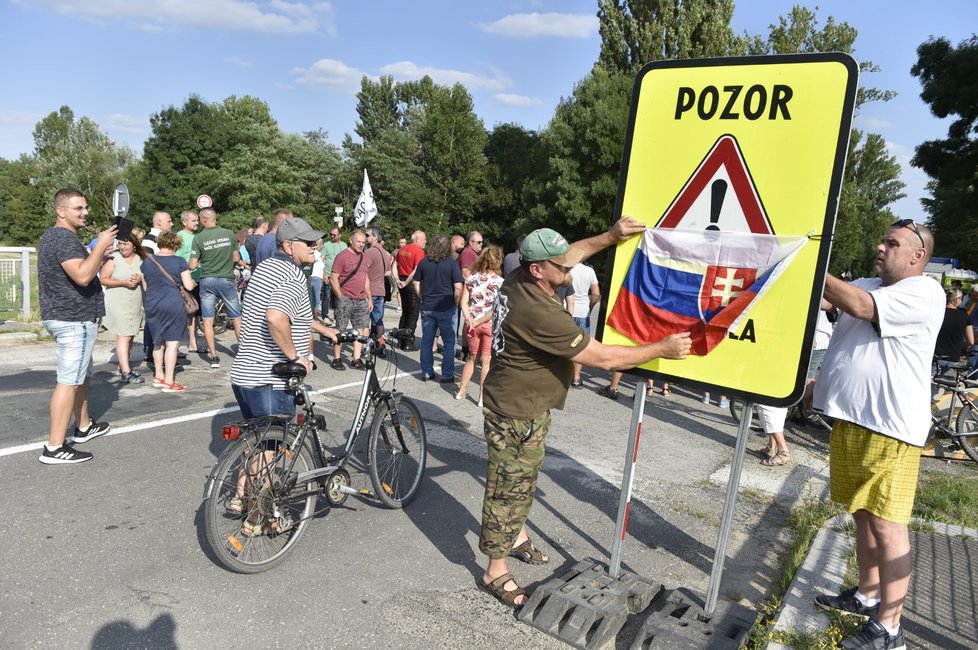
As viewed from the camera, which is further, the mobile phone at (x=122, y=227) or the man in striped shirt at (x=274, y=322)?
the mobile phone at (x=122, y=227)

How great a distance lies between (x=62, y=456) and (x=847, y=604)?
5420 millimetres

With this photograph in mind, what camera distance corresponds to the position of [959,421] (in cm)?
709

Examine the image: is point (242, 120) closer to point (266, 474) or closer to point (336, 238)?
point (336, 238)

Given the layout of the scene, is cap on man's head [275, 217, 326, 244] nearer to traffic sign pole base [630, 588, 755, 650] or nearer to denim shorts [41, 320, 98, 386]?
denim shorts [41, 320, 98, 386]

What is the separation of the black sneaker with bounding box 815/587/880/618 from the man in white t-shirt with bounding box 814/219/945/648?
162 mm

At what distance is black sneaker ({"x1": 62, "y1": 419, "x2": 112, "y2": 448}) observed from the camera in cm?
560

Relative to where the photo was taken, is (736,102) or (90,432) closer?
(736,102)

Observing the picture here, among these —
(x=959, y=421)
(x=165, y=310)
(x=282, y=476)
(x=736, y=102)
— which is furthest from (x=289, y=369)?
(x=959, y=421)

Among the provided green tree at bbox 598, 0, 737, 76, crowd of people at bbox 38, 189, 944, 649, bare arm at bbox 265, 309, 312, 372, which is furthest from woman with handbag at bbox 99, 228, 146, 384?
green tree at bbox 598, 0, 737, 76

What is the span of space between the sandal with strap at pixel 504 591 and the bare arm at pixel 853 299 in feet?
7.13

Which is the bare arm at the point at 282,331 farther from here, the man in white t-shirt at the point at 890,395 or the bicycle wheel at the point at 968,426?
the bicycle wheel at the point at 968,426

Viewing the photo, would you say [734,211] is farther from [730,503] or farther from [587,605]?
[587,605]

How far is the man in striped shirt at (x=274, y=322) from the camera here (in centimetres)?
402

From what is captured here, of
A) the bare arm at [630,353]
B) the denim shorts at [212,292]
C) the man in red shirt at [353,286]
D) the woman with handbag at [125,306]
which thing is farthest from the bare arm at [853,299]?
the denim shorts at [212,292]
